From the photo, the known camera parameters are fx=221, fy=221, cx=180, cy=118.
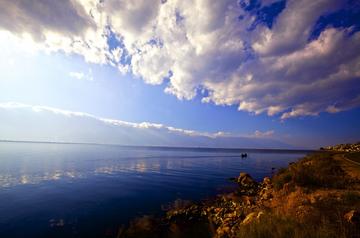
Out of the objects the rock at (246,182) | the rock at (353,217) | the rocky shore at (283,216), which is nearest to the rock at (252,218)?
the rocky shore at (283,216)

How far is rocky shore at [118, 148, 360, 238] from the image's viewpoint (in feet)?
27.6

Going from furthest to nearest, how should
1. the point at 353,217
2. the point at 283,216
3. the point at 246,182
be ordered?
1. the point at 246,182
2. the point at 283,216
3. the point at 353,217

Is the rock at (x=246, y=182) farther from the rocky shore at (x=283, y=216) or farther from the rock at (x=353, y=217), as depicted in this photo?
the rock at (x=353, y=217)

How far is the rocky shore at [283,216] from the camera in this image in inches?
331

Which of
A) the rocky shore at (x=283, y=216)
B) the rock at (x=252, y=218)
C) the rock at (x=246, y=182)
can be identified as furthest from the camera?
the rock at (x=246, y=182)

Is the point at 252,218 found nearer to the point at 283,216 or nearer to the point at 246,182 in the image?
the point at 283,216

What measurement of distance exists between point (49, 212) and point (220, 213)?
45.4 feet

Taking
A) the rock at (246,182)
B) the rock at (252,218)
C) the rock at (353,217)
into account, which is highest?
the rock at (353,217)

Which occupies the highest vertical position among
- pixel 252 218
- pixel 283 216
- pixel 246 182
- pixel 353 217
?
pixel 353 217

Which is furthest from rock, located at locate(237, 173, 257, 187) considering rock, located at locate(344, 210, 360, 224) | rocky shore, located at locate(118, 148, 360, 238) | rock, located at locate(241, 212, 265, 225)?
rock, located at locate(344, 210, 360, 224)

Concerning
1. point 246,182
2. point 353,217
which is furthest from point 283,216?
point 246,182

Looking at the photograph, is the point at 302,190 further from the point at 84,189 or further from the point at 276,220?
the point at 84,189

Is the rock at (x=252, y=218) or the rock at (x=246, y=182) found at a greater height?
the rock at (x=252, y=218)

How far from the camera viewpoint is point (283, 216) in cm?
992
